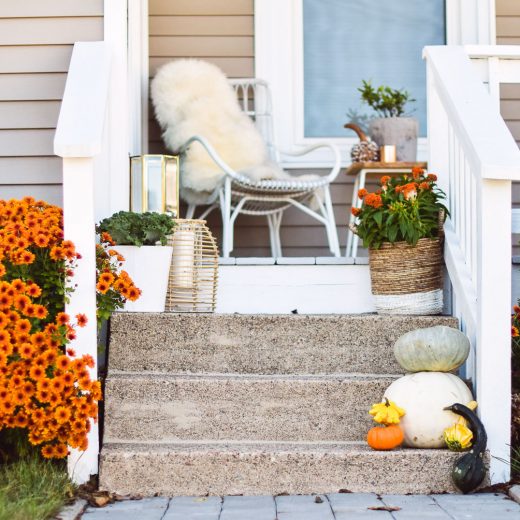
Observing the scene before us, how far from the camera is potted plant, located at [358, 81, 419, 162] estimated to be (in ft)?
13.6

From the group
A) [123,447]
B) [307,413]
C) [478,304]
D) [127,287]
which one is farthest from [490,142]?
[123,447]

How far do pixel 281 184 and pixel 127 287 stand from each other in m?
1.41

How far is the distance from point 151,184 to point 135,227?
0.43 m

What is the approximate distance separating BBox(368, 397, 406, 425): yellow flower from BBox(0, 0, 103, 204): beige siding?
149cm

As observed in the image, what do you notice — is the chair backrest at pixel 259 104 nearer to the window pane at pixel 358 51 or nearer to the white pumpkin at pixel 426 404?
the window pane at pixel 358 51

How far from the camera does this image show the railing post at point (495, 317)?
98.1 inches

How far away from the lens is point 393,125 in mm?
4148

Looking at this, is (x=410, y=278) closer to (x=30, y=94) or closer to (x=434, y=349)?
(x=434, y=349)

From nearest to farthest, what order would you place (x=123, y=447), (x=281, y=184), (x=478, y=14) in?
(x=123, y=447), (x=281, y=184), (x=478, y=14)

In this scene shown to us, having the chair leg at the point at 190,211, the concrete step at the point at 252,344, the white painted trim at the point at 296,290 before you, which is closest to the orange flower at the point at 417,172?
the white painted trim at the point at 296,290

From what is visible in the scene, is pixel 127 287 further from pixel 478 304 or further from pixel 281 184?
pixel 281 184

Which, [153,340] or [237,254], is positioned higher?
[237,254]

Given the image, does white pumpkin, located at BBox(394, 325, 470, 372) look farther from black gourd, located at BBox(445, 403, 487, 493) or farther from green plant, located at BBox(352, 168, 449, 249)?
green plant, located at BBox(352, 168, 449, 249)

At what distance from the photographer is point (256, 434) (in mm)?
2633
